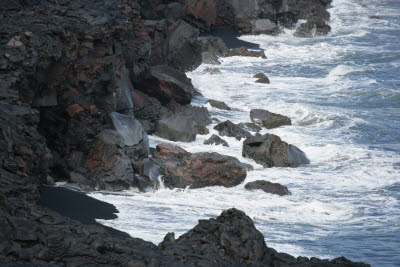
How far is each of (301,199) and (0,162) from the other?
8.41 meters

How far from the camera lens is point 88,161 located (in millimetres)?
15195

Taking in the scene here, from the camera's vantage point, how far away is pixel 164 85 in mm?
→ 22875

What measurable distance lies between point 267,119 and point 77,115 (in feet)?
32.2

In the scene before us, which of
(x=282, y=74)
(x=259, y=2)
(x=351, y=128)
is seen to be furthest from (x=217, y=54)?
(x=351, y=128)

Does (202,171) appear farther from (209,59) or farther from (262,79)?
(209,59)

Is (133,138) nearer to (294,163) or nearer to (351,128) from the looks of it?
(294,163)

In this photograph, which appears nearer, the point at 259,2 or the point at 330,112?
the point at 330,112

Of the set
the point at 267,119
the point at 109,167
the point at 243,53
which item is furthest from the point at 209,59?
the point at 109,167

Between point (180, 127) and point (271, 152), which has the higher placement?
point (180, 127)

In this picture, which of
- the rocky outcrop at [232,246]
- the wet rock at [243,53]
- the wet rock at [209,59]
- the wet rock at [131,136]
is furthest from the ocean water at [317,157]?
the rocky outcrop at [232,246]

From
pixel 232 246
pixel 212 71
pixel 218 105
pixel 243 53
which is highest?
pixel 243 53

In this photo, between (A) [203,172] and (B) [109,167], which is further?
(A) [203,172]

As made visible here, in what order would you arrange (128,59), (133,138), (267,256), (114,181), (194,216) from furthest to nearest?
1. (128,59)
2. (133,138)
3. (114,181)
4. (194,216)
5. (267,256)

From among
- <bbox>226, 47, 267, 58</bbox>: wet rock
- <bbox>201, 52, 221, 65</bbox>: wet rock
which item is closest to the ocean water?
<bbox>201, 52, 221, 65</bbox>: wet rock
